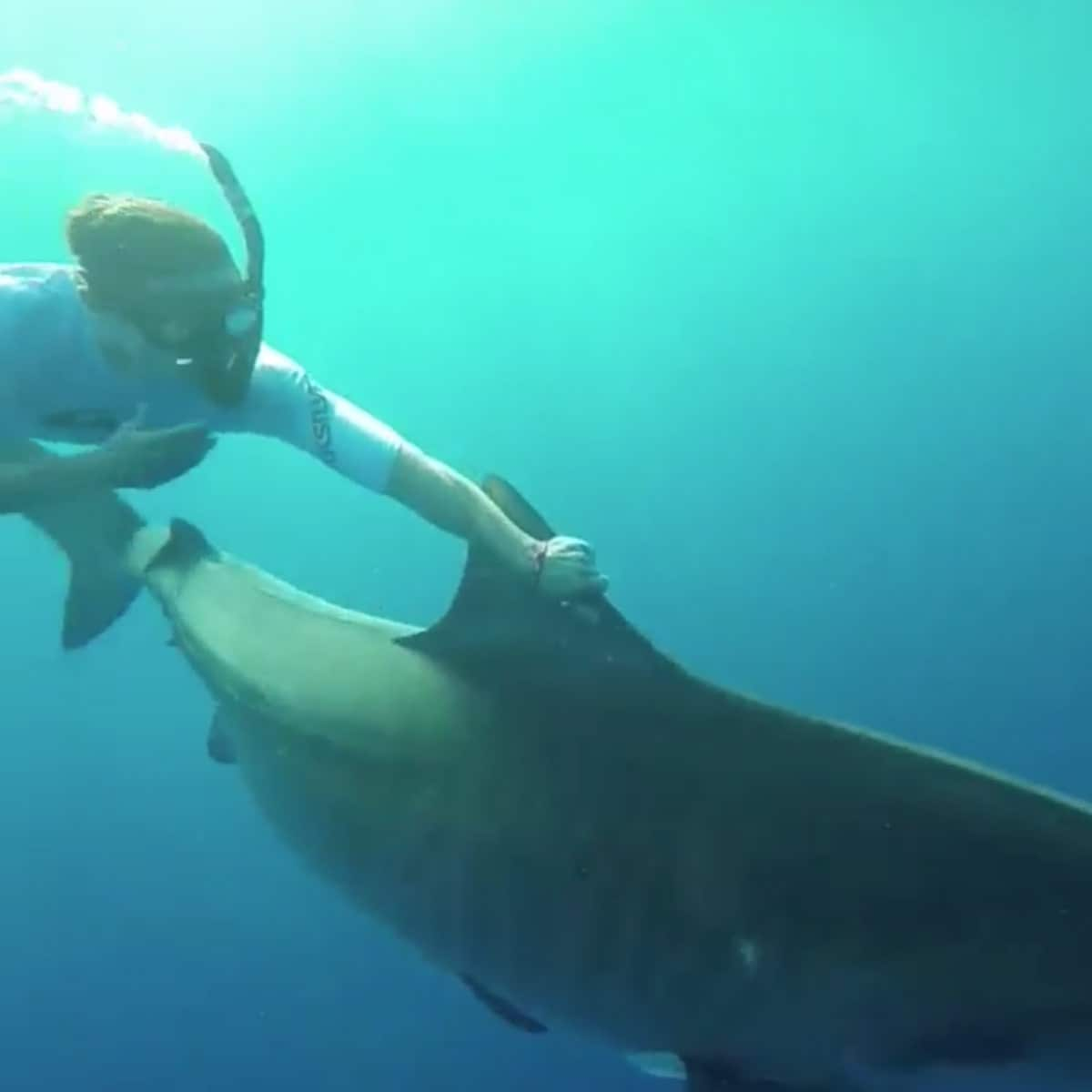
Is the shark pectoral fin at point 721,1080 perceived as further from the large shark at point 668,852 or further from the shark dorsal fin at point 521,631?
the shark dorsal fin at point 521,631

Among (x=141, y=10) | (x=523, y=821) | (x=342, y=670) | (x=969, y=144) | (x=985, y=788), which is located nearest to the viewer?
(x=985, y=788)

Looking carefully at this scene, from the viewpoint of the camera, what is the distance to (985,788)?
7.75ft

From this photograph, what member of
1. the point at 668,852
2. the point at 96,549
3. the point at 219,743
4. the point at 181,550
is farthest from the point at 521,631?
the point at 96,549

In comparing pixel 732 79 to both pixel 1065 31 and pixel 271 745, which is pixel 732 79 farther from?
pixel 271 745

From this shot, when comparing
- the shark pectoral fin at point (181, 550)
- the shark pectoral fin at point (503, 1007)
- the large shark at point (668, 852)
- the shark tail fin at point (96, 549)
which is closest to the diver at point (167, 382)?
the large shark at point (668, 852)

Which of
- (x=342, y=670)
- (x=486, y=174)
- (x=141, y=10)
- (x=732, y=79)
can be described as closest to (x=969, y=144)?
(x=732, y=79)

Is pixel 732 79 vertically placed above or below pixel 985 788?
below

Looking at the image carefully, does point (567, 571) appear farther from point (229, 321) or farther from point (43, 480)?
point (43, 480)

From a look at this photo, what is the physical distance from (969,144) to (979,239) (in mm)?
836

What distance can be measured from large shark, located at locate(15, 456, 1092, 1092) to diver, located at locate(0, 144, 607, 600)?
0.29 metres

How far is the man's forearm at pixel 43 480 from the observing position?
244cm

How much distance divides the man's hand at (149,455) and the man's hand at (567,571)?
0.79 meters

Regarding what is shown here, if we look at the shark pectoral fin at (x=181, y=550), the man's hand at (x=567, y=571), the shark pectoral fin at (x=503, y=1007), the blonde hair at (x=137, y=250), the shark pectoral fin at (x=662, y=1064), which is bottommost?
the shark pectoral fin at (x=503, y=1007)

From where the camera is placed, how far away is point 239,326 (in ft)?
9.63
